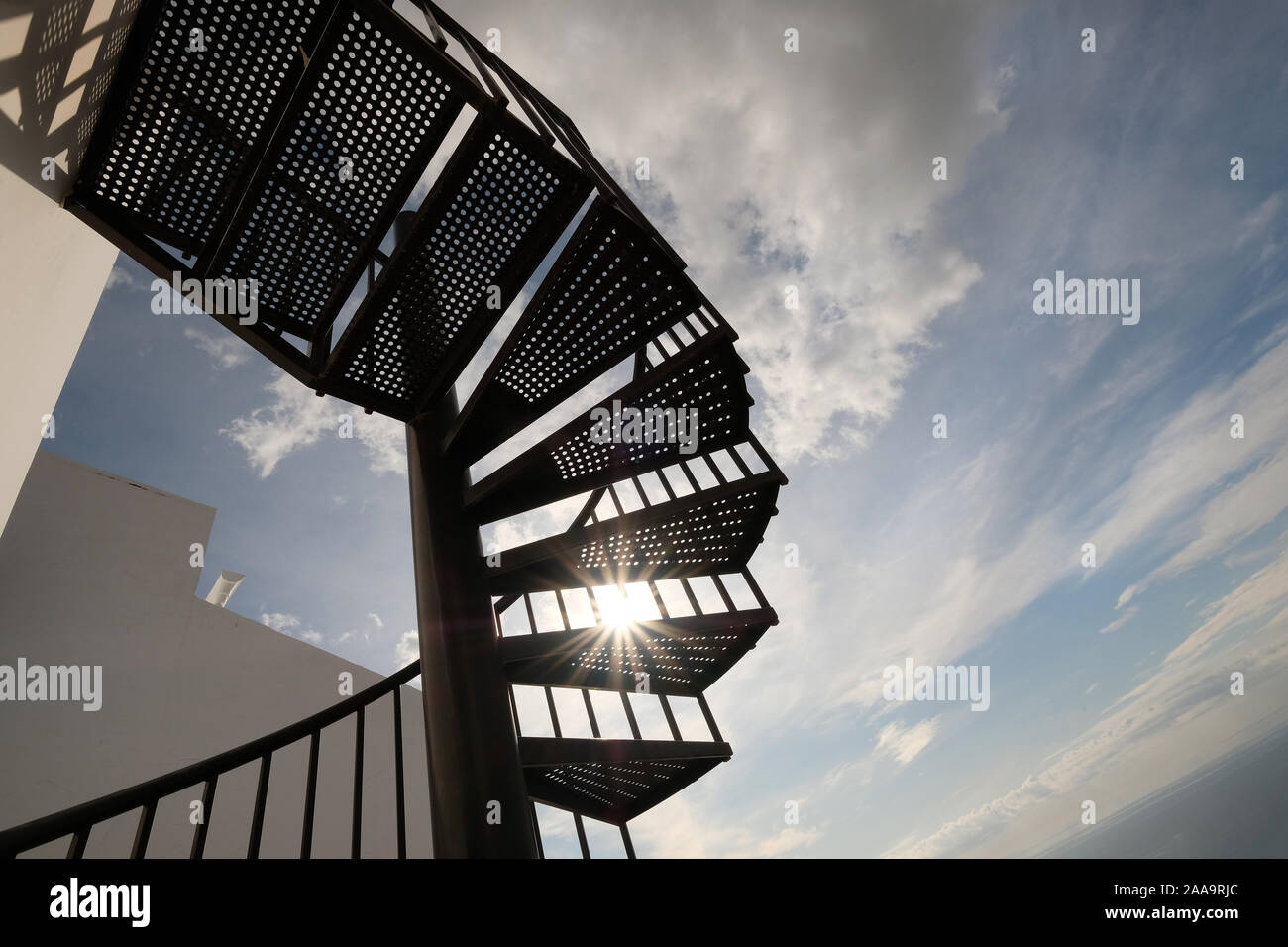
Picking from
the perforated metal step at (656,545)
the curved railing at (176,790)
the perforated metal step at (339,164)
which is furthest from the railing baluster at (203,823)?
the perforated metal step at (339,164)

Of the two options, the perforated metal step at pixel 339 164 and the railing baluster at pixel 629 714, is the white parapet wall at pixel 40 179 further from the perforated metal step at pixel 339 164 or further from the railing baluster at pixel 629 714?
the railing baluster at pixel 629 714

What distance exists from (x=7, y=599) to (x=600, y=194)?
16.0 ft

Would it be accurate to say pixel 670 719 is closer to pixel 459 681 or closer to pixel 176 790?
pixel 459 681

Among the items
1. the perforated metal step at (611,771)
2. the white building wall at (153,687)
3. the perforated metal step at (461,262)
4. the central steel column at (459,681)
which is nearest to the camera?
the central steel column at (459,681)

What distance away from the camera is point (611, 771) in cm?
239

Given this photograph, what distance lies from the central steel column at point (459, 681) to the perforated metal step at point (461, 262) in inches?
12.3

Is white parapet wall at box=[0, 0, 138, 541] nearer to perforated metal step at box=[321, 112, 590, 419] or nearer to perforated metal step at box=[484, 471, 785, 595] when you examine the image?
perforated metal step at box=[321, 112, 590, 419]

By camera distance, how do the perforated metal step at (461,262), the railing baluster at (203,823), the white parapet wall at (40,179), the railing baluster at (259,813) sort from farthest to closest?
the perforated metal step at (461,262), the white parapet wall at (40,179), the railing baluster at (259,813), the railing baluster at (203,823)

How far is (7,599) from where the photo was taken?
411 cm

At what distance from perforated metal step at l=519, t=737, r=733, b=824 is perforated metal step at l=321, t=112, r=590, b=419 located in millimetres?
1461

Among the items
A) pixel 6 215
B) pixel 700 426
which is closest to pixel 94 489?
pixel 6 215

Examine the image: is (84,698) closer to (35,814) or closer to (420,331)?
(35,814)

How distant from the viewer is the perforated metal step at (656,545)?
2283 mm

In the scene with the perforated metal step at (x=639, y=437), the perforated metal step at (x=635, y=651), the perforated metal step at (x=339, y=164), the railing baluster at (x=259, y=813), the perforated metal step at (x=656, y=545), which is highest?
the perforated metal step at (x=339, y=164)
